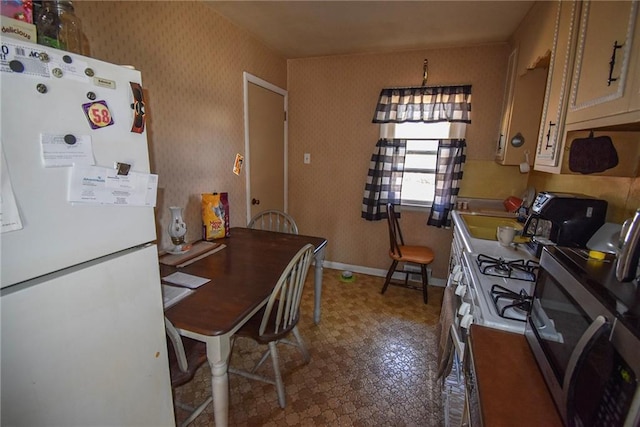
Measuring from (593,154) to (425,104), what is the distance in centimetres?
181

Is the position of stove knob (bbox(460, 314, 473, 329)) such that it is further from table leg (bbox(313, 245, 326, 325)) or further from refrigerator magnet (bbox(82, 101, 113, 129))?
refrigerator magnet (bbox(82, 101, 113, 129))

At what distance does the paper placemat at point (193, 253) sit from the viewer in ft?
5.46

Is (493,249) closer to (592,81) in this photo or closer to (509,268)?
(509,268)

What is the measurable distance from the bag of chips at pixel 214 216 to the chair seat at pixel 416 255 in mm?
1640

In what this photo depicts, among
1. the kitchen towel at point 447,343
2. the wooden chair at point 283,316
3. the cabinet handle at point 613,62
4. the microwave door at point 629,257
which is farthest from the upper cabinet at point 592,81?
the wooden chair at point 283,316

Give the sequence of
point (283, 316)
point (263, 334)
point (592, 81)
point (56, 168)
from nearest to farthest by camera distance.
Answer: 1. point (56, 168)
2. point (592, 81)
3. point (263, 334)
4. point (283, 316)

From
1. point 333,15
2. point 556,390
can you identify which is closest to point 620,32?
point 556,390

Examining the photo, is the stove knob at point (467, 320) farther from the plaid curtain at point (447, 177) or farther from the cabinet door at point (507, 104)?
the plaid curtain at point (447, 177)

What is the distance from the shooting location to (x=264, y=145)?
296cm

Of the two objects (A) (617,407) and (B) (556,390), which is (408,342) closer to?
(B) (556,390)

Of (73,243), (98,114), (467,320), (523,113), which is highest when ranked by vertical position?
(523,113)

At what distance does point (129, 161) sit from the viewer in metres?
0.86

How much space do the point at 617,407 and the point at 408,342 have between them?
1.83 m

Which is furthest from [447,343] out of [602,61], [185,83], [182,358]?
[185,83]
